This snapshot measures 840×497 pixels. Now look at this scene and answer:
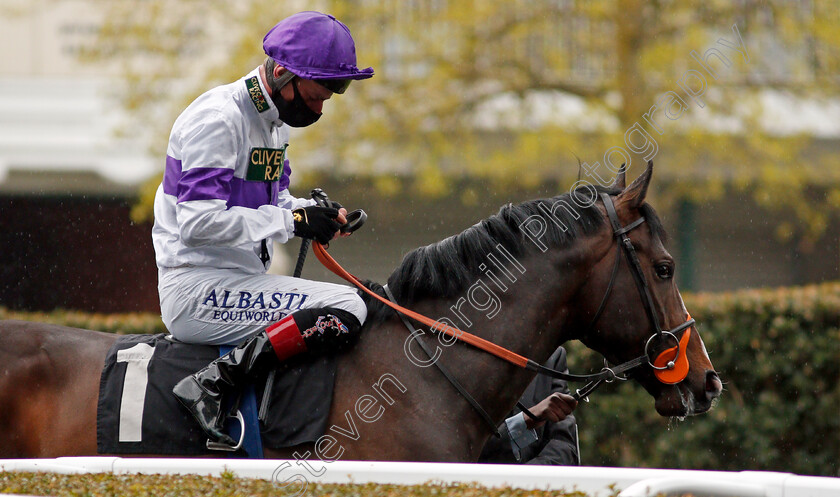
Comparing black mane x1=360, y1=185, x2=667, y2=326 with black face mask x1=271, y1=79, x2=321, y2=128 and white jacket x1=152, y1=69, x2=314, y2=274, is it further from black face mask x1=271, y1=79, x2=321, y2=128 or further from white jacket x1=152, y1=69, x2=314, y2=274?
black face mask x1=271, y1=79, x2=321, y2=128

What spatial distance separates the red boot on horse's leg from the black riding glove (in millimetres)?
275

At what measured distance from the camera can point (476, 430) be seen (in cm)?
288

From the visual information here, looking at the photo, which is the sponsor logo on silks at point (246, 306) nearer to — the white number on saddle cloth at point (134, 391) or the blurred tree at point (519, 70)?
the white number on saddle cloth at point (134, 391)

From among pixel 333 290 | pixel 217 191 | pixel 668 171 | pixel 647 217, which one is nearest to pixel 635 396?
pixel 647 217

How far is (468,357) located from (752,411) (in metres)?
3.42

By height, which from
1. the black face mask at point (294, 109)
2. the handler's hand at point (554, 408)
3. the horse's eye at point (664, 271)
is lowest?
the handler's hand at point (554, 408)

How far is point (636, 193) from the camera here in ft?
9.87

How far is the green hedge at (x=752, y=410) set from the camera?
5.56 meters

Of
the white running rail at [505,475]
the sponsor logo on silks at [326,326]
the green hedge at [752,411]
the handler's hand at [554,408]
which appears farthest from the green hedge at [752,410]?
the white running rail at [505,475]

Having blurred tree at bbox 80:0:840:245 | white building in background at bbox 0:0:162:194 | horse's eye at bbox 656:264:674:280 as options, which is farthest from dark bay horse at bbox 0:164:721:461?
white building in background at bbox 0:0:162:194

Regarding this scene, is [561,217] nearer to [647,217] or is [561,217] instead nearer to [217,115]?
[647,217]

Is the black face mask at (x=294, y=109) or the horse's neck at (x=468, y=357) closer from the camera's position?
the horse's neck at (x=468, y=357)

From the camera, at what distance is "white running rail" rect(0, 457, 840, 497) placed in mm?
1962

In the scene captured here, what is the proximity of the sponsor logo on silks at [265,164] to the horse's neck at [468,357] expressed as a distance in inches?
25.9
